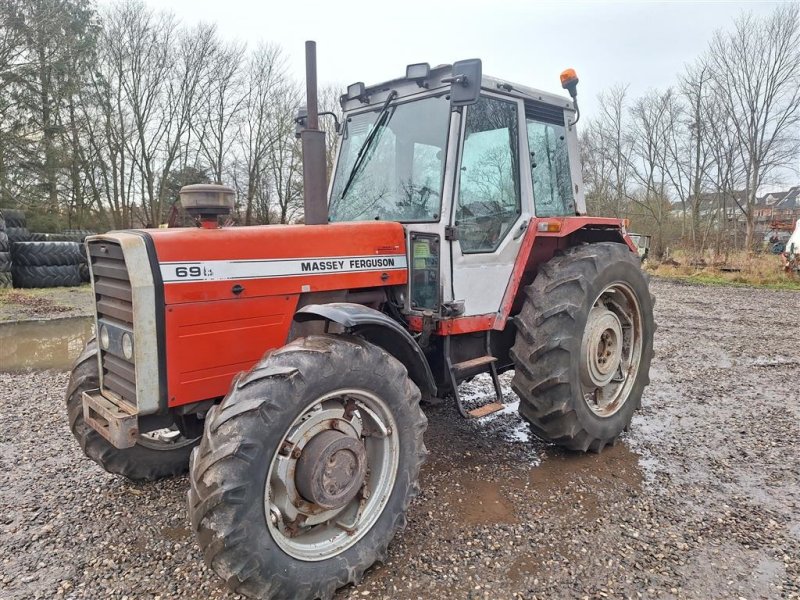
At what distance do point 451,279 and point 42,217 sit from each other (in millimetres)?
19084

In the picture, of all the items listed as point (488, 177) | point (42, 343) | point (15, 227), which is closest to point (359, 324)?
point (488, 177)

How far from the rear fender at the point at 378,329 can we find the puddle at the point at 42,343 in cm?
510

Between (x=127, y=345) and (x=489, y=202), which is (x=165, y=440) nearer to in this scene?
(x=127, y=345)

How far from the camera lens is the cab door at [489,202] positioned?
3.30 m

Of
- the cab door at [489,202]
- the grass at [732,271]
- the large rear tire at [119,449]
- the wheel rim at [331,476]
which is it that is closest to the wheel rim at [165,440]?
the large rear tire at [119,449]

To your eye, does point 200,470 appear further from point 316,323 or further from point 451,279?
point 451,279

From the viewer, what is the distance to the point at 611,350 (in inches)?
154

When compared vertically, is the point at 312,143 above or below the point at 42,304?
above

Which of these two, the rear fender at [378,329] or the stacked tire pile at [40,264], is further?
the stacked tire pile at [40,264]

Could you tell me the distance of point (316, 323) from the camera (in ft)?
9.73

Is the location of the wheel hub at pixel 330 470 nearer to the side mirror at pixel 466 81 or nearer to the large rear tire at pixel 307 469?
the large rear tire at pixel 307 469

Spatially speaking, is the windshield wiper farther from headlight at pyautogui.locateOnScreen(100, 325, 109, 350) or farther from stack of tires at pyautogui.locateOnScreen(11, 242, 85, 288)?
stack of tires at pyautogui.locateOnScreen(11, 242, 85, 288)

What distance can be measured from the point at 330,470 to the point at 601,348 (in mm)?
2427

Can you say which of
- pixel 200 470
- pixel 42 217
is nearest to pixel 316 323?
pixel 200 470
